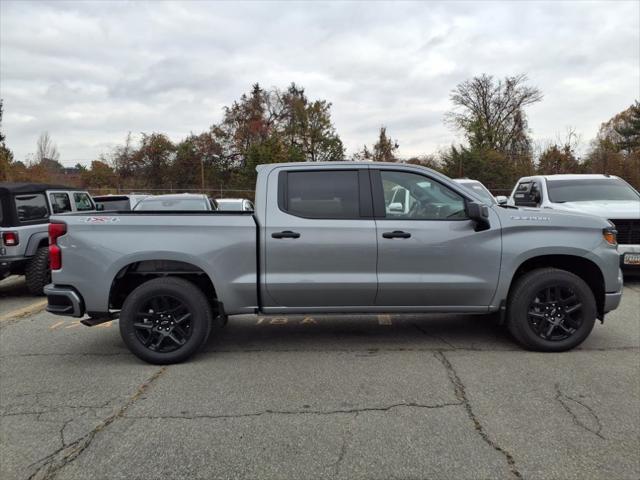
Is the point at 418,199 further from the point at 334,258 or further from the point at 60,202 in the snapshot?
the point at 60,202

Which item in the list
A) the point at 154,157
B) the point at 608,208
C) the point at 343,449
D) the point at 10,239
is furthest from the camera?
the point at 154,157

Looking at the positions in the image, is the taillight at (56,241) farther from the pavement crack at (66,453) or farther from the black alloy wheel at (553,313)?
the black alloy wheel at (553,313)

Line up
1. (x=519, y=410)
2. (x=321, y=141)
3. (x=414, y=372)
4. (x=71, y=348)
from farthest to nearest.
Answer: (x=321, y=141)
(x=71, y=348)
(x=414, y=372)
(x=519, y=410)

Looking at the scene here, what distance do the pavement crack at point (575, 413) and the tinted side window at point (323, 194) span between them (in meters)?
2.26

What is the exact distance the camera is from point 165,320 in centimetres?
464

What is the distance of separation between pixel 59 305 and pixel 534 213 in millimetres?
4625

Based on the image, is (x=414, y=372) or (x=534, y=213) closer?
(x=414, y=372)

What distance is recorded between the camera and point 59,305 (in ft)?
15.1

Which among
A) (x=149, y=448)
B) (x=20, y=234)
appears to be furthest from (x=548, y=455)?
(x=20, y=234)

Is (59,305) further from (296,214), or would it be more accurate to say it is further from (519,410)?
(519,410)

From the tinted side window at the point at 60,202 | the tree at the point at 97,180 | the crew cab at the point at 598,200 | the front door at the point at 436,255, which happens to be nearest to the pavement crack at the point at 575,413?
the front door at the point at 436,255

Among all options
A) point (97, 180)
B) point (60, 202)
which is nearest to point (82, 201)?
point (60, 202)

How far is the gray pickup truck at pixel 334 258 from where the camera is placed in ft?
15.0

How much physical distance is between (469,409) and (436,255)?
1518 mm
